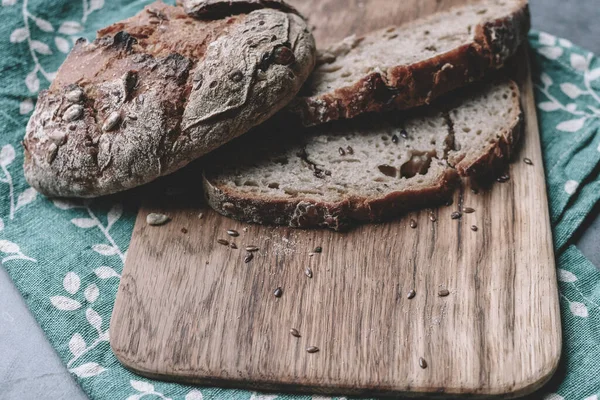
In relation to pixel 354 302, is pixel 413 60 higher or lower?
higher

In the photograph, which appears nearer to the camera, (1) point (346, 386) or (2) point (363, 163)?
(1) point (346, 386)

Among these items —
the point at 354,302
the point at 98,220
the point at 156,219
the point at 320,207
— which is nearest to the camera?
the point at 354,302

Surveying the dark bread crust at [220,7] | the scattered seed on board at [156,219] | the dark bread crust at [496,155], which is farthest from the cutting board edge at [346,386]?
the dark bread crust at [220,7]

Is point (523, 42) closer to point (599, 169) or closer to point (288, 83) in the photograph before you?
point (599, 169)

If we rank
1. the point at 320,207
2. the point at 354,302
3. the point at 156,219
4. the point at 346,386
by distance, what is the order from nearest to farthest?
the point at 346,386 → the point at 354,302 → the point at 320,207 → the point at 156,219

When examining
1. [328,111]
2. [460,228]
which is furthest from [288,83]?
[460,228]

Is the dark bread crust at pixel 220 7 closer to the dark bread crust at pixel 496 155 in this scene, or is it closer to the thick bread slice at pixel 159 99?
the thick bread slice at pixel 159 99

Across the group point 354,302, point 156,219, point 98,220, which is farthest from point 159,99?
point 354,302

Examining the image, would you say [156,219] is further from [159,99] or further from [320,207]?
[320,207]
